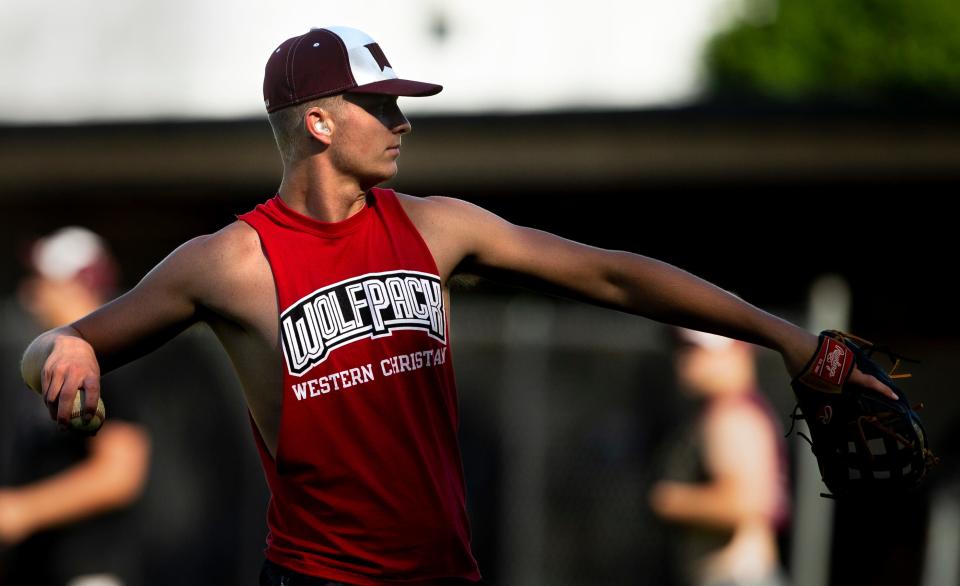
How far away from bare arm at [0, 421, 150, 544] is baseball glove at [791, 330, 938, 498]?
11.1ft

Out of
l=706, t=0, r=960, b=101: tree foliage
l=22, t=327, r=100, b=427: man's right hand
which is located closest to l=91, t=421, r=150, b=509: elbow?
l=22, t=327, r=100, b=427: man's right hand

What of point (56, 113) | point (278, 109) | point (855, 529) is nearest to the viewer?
point (278, 109)

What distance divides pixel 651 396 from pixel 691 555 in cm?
253

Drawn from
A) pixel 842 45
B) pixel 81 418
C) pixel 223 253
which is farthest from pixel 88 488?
pixel 842 45

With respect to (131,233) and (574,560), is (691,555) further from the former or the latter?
(131,233)

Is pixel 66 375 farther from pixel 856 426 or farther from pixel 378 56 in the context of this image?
pixel 856 426

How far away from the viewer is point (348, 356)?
3.71 m

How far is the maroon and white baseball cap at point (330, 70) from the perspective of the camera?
12.5 feet

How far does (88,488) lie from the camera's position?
6164mm

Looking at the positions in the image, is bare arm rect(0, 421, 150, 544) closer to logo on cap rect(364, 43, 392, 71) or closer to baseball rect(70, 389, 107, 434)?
baseball rect(70, 389, 107, 434)

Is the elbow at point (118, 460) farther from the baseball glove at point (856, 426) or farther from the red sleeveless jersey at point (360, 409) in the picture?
the baseball glove at point (856, 426)

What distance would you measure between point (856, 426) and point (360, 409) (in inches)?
52.8

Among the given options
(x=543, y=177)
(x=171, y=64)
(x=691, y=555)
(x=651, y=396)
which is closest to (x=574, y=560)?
(x=651, y=396)

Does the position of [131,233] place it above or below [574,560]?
above
